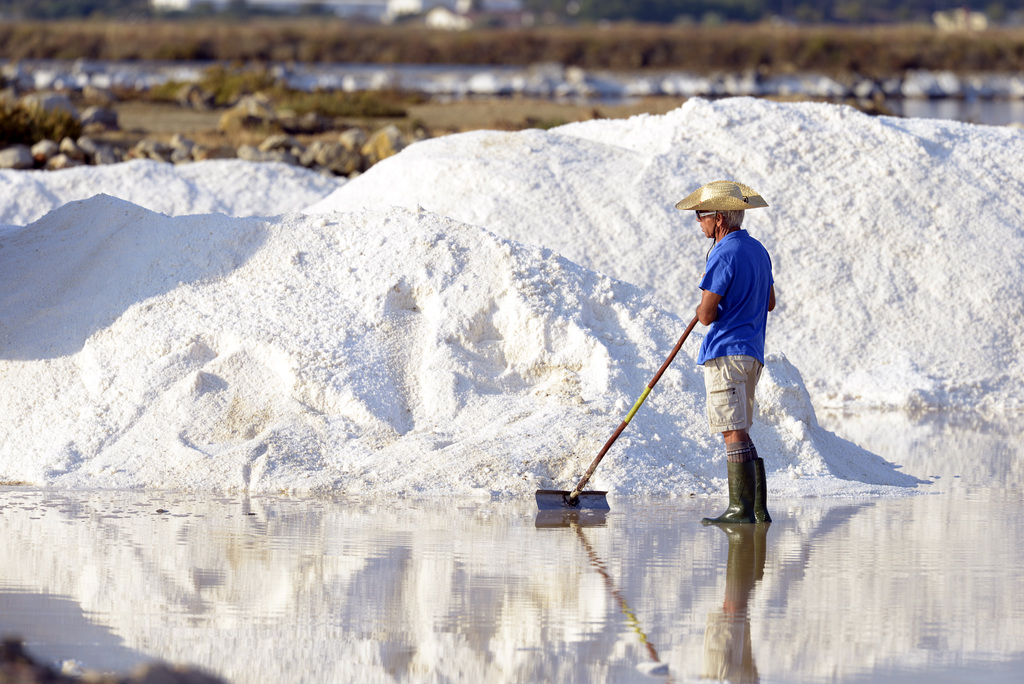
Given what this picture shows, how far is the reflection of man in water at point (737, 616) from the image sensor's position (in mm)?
3441

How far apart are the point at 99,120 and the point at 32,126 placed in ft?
15.8

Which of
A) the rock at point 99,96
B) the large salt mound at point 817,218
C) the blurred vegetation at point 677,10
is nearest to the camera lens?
the large salt mound at point 817,218

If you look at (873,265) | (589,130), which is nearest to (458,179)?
(589,130)

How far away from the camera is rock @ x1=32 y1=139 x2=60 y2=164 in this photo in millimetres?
16625

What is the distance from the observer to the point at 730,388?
205 inches

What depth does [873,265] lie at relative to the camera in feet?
34.7

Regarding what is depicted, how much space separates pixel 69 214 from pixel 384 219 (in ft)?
6.82

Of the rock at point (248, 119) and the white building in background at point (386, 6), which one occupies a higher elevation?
the white building in background at point (386, 6)

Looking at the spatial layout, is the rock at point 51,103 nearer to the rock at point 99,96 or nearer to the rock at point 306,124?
the rock at point 306,124

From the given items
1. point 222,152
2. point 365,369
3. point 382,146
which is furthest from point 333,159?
point 365,369

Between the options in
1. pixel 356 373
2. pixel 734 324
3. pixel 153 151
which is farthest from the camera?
pixel 153 151

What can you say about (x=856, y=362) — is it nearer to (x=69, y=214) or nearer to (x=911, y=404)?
(x=911, y=404)

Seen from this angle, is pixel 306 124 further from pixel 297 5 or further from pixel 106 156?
pixel 297 5

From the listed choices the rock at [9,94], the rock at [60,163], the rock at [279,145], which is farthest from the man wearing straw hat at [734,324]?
the rock at [9,94]
